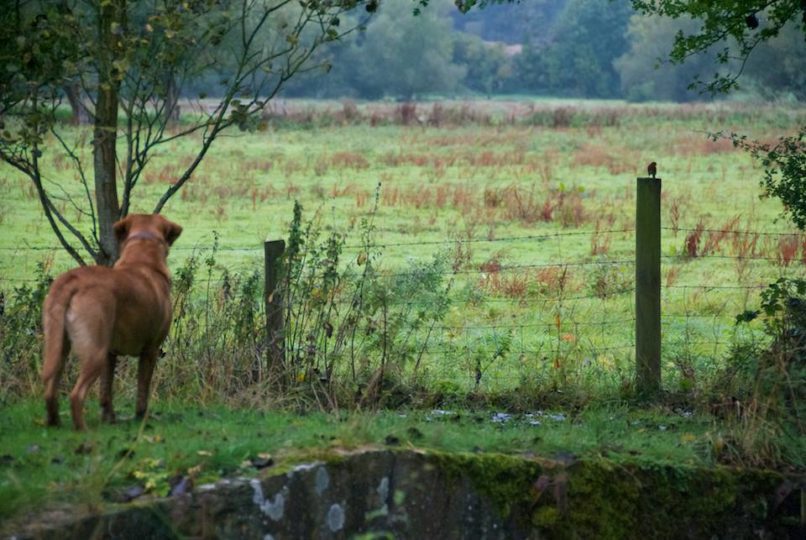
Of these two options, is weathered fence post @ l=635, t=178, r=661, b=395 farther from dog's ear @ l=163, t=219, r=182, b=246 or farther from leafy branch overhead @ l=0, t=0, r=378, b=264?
dog's ear @ l=163, t=219, r=182, b=246

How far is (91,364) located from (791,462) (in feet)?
13.9

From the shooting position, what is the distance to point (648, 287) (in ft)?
31.8

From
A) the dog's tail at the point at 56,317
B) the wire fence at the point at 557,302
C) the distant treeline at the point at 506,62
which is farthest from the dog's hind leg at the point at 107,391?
the distant treeline at the point at 506,62

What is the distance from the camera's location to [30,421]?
684 centimetres

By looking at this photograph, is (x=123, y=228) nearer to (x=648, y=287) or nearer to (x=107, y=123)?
(x=107, y=123)

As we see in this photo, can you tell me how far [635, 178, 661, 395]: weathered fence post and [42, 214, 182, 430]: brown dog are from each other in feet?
13.4

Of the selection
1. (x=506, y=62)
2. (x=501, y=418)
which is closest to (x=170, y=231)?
(x=501, y=418)

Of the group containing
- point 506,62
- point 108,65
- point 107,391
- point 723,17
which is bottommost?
point 107,391

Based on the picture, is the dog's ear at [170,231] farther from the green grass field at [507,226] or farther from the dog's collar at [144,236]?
the green grass field at [507,226]

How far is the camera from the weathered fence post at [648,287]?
9633 mm

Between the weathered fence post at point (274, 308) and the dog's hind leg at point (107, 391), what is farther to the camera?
the weathered fence post at point (274, 308)

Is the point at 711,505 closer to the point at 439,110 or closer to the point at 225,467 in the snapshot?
the point at 225,467

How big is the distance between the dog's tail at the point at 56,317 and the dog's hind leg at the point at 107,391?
56 cm

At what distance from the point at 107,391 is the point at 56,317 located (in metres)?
0.82
